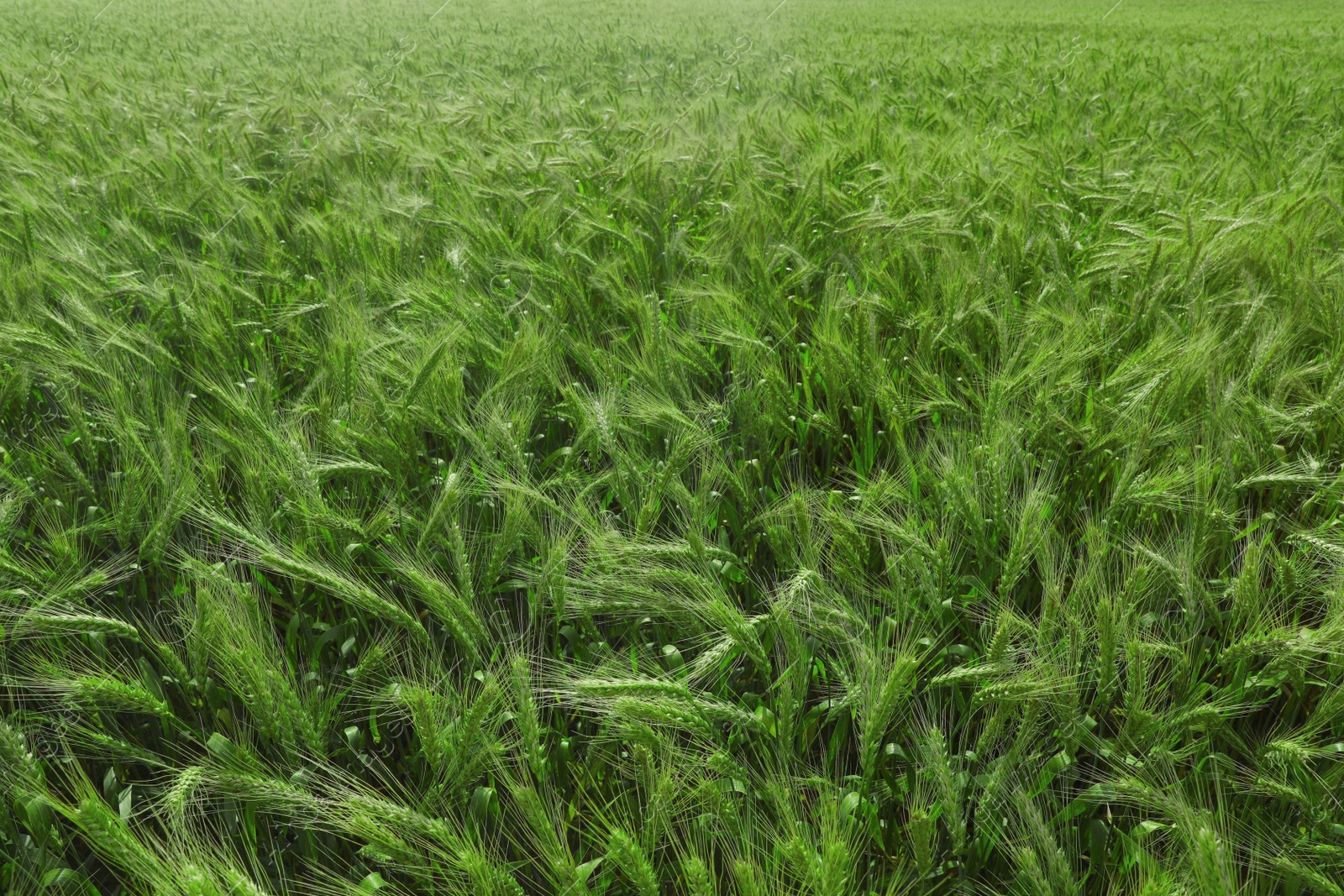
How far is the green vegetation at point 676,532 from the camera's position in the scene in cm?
87

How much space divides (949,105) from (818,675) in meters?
4.86

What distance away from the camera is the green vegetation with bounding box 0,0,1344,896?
874 millimetres

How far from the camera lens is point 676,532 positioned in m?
1.42

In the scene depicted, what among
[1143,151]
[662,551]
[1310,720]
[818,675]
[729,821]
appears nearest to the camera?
[729,821]

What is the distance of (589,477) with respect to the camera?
1.42 meters

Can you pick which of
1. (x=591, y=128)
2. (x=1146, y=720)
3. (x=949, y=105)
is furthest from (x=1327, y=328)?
(x=949, y=105)

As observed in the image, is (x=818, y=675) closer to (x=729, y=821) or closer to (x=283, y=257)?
(x=729, y=821)

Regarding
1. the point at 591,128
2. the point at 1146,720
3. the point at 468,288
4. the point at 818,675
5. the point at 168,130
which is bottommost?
the point at 818,675

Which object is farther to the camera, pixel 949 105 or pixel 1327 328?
pixel 949 105

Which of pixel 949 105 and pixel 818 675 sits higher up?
pixel 949 105

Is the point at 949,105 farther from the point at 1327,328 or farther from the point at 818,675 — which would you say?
the point at 818,675

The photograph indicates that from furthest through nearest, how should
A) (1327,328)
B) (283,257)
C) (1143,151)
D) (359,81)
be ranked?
(359,81) < (1143,151) < (283,257) < (1327,328)

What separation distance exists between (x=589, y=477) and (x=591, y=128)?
3.08 meters

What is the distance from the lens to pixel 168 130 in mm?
3793
